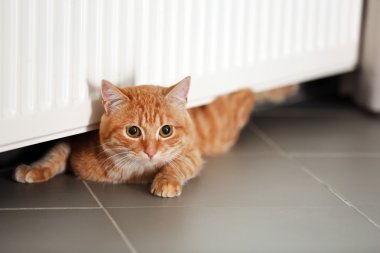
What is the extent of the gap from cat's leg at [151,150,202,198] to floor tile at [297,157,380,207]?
0.36m

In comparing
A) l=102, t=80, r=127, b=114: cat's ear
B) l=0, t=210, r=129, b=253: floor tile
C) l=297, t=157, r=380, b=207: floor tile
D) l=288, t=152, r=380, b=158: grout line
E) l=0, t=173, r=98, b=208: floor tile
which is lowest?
l=288, t=152, r=380, b=158: grout line

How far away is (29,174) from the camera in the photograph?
6.73 ft

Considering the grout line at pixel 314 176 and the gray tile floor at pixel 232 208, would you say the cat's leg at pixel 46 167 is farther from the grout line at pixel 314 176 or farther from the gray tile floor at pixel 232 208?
the grout line at pixel 314 176

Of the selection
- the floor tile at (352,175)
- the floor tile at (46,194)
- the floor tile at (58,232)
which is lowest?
the floor tile at (352,175)

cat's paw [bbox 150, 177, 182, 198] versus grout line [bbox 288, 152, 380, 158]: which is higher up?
cat's paw [bbox 150, 177, 182, 198]

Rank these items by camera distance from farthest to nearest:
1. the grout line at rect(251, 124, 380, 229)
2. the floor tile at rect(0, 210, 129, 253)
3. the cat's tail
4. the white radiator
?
1. the cat's tail
2. the grout line at rect(251, 124, 380, 229)
3. the white radiator
4. the floor tile at rect(0, 210, 129, 253)

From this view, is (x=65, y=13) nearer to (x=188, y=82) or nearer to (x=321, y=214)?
(x=188, y=82)

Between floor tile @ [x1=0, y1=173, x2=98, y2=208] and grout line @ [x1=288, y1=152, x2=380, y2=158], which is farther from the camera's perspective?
grout line @ [x1=288, y1=152, x2=380, y2=158]

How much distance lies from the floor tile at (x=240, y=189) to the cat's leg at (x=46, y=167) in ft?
0.40

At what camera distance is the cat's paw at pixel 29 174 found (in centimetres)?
205

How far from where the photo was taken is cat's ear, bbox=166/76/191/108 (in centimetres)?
202

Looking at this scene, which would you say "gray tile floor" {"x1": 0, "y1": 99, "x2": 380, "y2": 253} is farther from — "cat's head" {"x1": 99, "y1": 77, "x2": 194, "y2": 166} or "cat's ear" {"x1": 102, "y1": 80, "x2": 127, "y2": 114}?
"cat's ear" {"x1": 102, "y1": 80, "x2": 127, "y2": 114}

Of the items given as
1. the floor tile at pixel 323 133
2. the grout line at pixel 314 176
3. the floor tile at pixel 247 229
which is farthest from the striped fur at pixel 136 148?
the floor tile at pixel 323 133

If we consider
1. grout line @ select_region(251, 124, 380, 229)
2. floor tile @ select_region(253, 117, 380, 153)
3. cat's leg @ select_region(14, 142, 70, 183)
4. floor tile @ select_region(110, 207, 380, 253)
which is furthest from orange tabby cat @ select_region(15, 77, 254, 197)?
floor tile @ select_region(253, 117, 380, 153)
